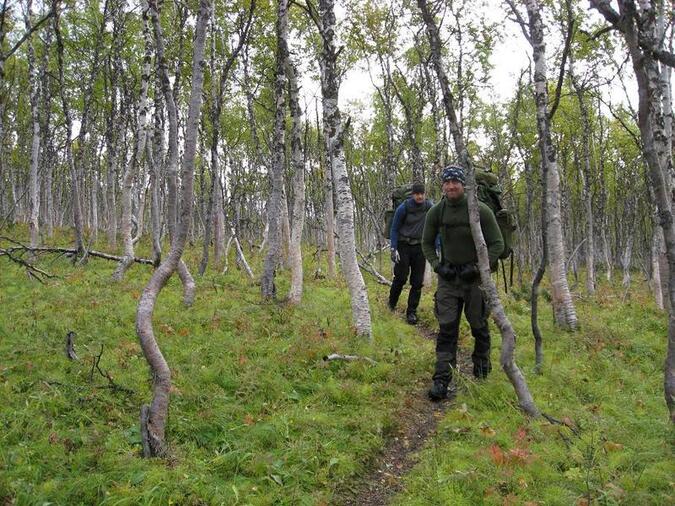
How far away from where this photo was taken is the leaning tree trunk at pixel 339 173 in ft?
25.3

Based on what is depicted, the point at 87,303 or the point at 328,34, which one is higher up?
the point at 328,34

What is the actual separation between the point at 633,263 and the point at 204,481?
4559 cm

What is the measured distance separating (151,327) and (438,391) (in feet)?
11.0

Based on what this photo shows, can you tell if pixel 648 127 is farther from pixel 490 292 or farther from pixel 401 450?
pixel 401 450

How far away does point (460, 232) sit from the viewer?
5906mm

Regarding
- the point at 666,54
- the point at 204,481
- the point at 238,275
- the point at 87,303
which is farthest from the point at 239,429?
the point at 238,275

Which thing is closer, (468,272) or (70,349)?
(468,272)

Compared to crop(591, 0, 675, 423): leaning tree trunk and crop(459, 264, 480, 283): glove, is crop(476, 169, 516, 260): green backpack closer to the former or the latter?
crop(459, 264, 480, 283): glove

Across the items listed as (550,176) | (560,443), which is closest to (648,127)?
Result: (560,443)

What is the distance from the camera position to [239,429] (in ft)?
16.5

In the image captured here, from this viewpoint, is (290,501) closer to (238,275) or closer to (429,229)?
(429,229)

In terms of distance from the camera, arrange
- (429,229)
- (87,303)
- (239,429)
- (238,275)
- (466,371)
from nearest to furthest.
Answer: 1. (239,429)
2. (429,229)
3. (466,371)
4. (87,303)
5. (238,275)

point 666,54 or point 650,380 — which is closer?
point 666,54

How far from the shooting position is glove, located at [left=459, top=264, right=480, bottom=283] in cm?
587
